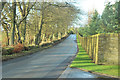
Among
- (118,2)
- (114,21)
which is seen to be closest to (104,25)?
(114,21)

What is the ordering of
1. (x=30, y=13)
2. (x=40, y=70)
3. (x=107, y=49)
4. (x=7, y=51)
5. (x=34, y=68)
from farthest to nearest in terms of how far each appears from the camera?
(x=30, y=13) < (x=7, y=51) < (x=107, y=49) < (x=34, y=68) < (x=40, y=70)

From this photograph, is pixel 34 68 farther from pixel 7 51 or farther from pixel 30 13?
pixel 30 13

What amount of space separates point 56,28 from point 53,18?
12.9 metres

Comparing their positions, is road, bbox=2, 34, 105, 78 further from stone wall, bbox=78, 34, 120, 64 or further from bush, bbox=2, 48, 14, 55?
bush, bbox=2, 48, 14, 55

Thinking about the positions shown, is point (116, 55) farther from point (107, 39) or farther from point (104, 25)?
point (104, 25)

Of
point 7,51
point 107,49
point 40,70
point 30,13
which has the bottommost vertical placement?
point 40,70

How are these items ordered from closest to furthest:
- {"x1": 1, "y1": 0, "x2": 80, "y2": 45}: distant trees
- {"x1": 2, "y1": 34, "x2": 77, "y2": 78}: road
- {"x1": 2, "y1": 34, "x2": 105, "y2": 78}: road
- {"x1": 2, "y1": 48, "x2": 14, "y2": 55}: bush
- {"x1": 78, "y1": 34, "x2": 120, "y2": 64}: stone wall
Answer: {"x1": 2, "y1": 34, "x2": 105, "y2": 78}: road
{"x1": 2, "y1": 34, "x2": 77, "y2": 78}: road
{"x1": 78, "y1": 34, "x2": 120, "y2": 64}: stone wall
{"x1": 2, "y1": 48, "x2": 14, "y2": 55}: bush
{"x1": 1, "y1": 0, "x2": 80, "y2": 45}: distant trees

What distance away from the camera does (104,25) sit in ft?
62.6

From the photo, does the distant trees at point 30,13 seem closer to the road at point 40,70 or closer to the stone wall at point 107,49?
the road at point 40,70

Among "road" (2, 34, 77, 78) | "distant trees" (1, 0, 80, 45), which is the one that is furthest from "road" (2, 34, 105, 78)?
"distant trees" (1, 0, 80, 45)

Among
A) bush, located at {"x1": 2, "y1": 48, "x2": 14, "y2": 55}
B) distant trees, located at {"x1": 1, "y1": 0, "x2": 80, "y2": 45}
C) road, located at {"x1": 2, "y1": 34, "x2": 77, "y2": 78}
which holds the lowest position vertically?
road, located at {"x1": 2, "y1": 34, "x2": 77, "y2": 78}

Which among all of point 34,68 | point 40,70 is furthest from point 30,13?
point 40,70

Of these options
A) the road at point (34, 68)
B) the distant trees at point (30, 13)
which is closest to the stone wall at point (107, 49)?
the road at point (34, 68)

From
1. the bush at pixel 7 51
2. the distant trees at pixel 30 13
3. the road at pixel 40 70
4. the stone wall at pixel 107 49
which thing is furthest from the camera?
the distant trees at pixel 30 13
